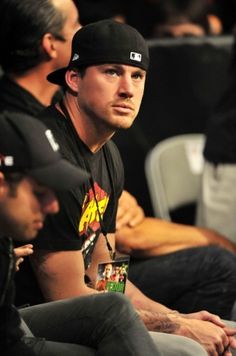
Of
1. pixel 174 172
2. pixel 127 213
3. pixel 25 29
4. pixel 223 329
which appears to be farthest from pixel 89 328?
pixel 174 172

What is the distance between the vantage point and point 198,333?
3.69m

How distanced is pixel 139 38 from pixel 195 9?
397 centimetres

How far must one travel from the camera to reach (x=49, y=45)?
4.74 m

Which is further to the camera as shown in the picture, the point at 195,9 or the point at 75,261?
the point at 195,9

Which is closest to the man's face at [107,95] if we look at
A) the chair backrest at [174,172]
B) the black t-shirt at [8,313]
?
the black t-shirt at [8,313]

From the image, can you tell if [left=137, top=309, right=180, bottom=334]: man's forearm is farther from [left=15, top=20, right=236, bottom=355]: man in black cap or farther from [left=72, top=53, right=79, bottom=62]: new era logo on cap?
[left=72, top=53, right=79, bottom=62]: new era logo on cap

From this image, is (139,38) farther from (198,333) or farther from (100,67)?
(198,333)

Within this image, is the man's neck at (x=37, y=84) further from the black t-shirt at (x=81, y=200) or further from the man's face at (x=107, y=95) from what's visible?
the man's face at (x=107, y=95)

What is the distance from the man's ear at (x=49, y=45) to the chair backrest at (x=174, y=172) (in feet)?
4.48

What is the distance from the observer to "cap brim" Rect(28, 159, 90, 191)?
289cm

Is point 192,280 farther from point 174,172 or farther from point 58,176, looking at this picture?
point 58,176

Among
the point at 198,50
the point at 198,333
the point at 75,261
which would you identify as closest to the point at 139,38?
the point at 75,261

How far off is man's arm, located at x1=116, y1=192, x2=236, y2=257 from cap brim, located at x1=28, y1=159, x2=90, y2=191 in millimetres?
1655

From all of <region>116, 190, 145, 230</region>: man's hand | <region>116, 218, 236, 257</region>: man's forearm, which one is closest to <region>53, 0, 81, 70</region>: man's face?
<region>116, 190, 145, 230</region>: man's hand
